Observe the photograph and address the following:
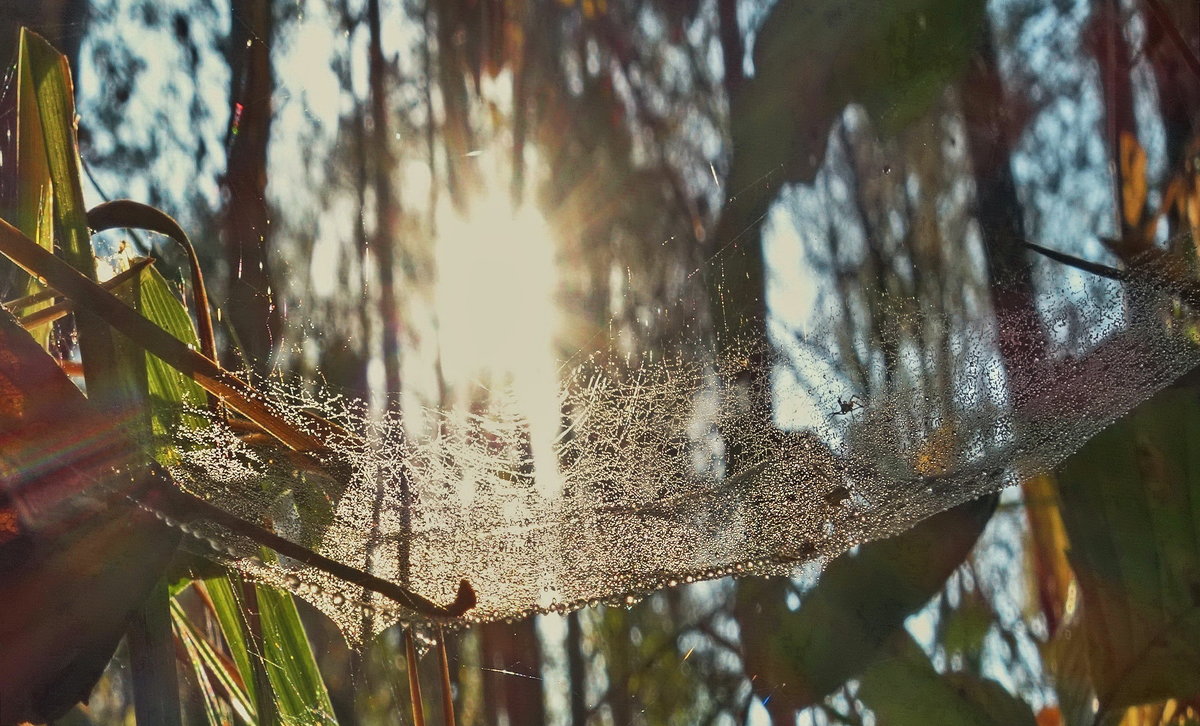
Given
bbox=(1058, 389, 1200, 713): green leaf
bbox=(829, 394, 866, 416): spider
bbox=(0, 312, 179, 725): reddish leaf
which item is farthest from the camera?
bbox=(1058, 389, 1200, 713): green leaf

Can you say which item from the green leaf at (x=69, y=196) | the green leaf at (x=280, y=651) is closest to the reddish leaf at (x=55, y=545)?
the green leaf at (x=69, y=196)

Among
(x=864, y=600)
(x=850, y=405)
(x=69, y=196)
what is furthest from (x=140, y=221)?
(x=864, y=600)

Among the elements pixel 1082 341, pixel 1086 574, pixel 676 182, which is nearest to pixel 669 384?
pixel 676 182

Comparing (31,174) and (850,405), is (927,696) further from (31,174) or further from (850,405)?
(31,174)

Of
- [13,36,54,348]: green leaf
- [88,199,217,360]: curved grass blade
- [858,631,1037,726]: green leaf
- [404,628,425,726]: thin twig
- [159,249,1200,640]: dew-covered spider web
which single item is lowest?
[858,631,1037,726]: green leaf

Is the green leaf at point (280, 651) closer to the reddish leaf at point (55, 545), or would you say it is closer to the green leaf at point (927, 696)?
the reddish leaf at point (55, 545)

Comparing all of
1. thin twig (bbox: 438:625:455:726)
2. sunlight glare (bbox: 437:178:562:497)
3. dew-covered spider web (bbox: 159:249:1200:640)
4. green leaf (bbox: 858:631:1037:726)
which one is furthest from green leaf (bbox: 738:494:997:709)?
sunlight glare (bbox: 437:178:562:497)

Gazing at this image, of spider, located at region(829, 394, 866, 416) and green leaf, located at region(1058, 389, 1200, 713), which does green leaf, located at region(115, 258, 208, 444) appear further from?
green leaf, located at region(1058, 389, 1200, 713)
